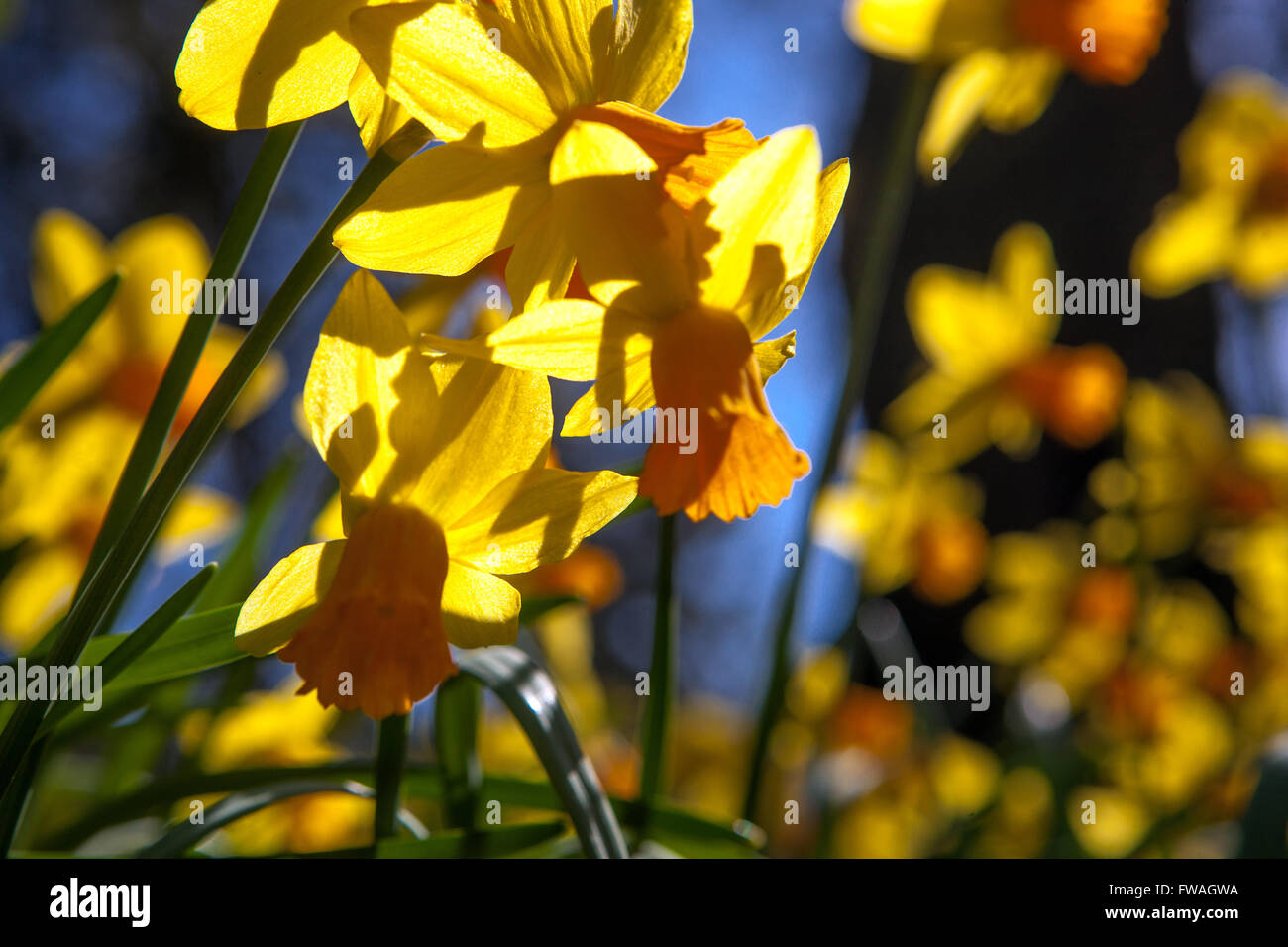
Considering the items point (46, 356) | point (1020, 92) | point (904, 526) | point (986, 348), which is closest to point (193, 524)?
point (46, 356)

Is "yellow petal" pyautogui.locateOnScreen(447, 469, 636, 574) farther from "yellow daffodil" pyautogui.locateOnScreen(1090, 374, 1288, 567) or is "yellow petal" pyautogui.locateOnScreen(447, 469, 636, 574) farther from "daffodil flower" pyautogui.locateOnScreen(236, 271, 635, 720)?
"yellow daffodil" pyautogui.locateOnScreen(1090, 374, 1288, 567)

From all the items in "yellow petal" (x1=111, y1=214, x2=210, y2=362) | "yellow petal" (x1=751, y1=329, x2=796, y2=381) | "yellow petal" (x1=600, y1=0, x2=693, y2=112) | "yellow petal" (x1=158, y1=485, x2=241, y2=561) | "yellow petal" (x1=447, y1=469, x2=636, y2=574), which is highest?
"yellow petal" (x1=111, y1=214, x2=210, y2=362)

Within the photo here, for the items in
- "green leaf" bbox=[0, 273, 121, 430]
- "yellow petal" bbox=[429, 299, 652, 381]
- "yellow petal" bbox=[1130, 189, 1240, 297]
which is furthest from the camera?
"yellow petal" bbox=[1130, 189, 1240, 297]

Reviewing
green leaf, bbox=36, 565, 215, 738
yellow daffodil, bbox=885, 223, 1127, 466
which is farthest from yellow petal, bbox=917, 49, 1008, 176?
green leaf, bbox=36, 565, 215, 738

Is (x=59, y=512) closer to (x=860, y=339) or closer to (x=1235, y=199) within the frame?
(x=860, y=339)

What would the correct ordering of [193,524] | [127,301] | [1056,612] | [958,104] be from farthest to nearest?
1. [1056,612]
2. [958,104]
3. [193,524]
4. [127,301]

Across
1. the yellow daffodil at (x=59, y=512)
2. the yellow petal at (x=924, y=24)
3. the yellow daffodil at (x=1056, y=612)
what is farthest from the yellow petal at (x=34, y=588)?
the yellow daffodil at (x=1056, y=612)
